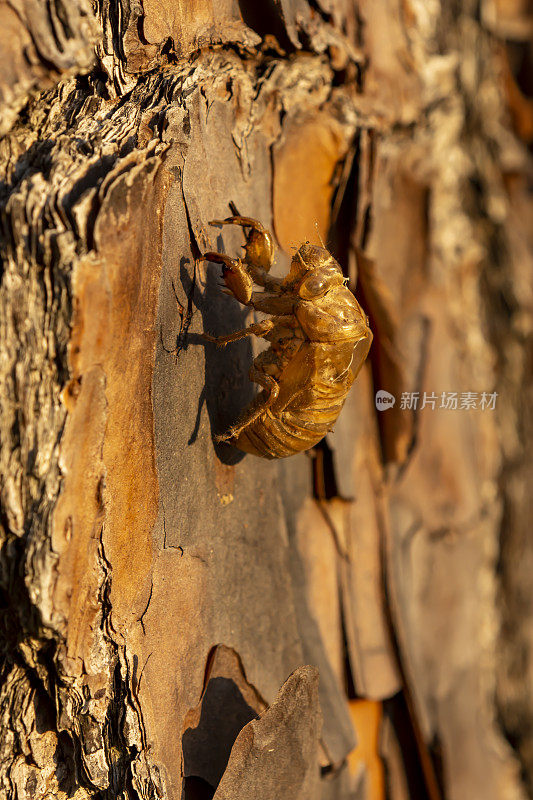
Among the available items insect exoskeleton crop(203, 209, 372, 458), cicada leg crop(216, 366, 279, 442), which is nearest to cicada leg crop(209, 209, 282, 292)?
insect exoskeleton crop(203, 209, 372, 458)

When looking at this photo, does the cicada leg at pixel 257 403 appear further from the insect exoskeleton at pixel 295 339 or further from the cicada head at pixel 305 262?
the cicada head at pixel 305 262

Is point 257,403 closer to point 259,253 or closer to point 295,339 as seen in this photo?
point 295,339

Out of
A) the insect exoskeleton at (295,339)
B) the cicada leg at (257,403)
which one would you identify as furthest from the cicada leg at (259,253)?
the cicada leg at (257,403)

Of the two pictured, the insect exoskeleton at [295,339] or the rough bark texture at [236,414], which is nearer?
the rough bark texture at [236,414]

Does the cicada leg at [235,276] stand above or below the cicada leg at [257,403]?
above

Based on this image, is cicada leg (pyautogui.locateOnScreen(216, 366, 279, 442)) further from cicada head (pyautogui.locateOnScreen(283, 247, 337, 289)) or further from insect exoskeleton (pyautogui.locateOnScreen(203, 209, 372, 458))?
cicada head (pyautogui.locateOnScreen(283, 247, 337, 289))

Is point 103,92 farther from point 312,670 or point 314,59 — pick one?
point 312,670
